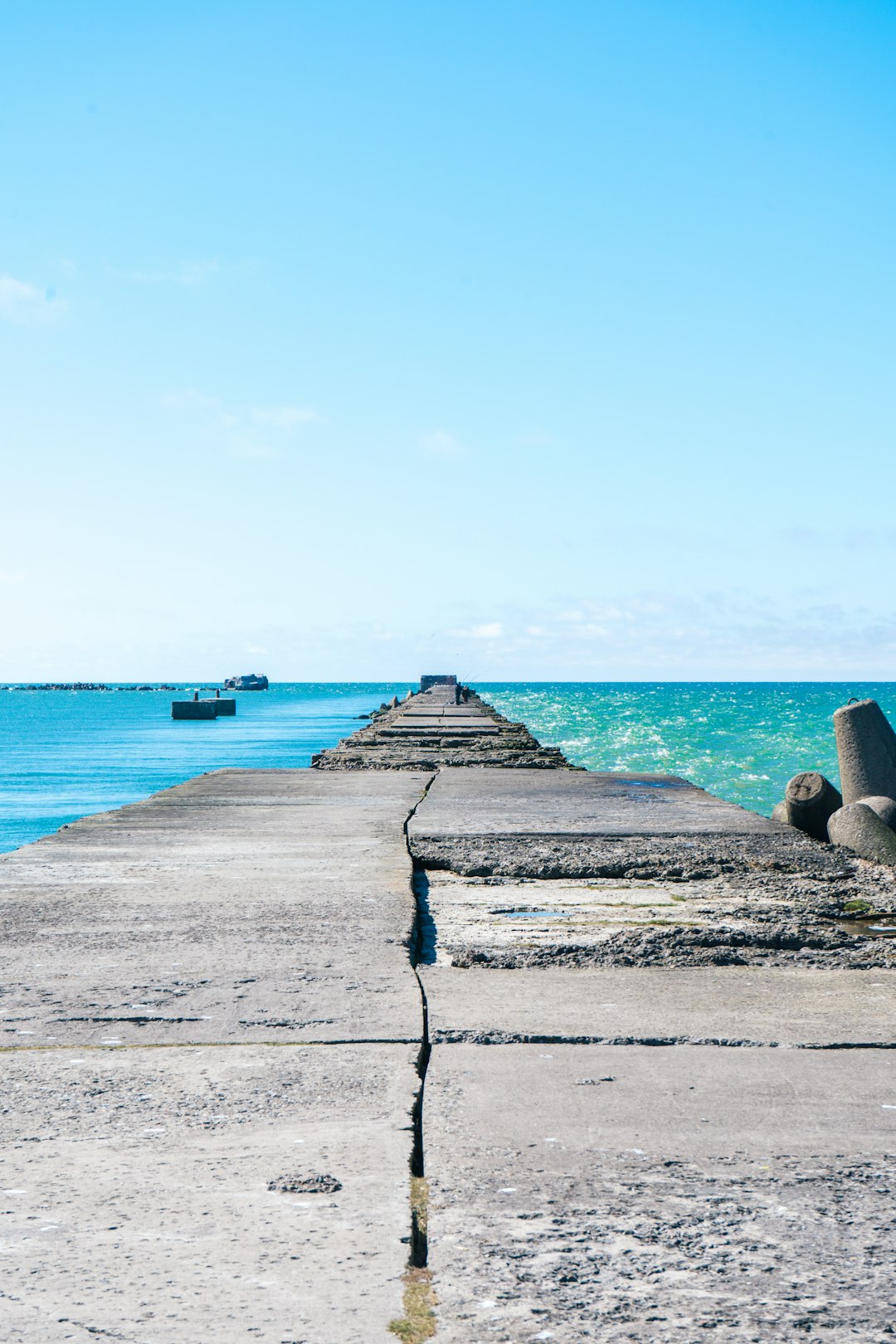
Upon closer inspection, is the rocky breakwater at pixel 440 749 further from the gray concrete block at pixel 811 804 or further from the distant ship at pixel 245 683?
the distant ship at pixel 245 683

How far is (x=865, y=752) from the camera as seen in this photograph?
1146 centimetres

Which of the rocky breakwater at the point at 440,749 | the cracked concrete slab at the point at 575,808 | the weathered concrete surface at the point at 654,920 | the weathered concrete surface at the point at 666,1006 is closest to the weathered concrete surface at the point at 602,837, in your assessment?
the cracked concrete slab at the point at 575,808

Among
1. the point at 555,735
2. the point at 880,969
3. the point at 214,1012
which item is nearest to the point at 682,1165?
the point at 214,1012

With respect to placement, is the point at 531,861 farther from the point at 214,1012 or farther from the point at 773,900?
the point at 214,1012

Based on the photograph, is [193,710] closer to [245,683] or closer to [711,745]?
[711,745]

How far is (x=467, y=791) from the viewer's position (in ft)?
34.8

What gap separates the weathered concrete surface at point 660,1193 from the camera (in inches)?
76.5

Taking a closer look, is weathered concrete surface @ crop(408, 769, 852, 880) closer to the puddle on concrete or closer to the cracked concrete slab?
the cracked concrete slab

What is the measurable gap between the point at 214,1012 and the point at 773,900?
301 cm

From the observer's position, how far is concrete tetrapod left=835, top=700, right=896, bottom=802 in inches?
447

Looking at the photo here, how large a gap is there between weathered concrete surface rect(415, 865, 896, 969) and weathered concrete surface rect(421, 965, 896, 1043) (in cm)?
16

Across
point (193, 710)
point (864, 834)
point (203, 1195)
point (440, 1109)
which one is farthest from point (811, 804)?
point (193, 710)

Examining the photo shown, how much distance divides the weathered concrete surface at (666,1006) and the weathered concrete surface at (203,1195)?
19.0 inches

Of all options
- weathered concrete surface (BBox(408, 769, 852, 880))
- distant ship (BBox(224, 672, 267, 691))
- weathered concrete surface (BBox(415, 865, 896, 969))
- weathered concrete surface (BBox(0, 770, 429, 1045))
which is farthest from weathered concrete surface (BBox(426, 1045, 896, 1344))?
distant ship (BBox(224, 672, 267, 691))
